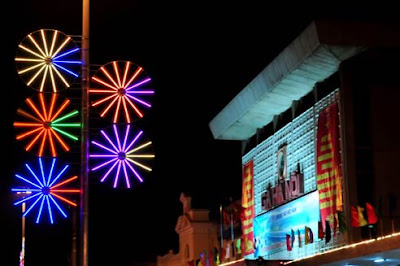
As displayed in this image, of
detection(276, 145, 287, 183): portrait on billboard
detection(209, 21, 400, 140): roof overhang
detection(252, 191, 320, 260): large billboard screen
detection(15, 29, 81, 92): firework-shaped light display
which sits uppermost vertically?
detection(209, 21, 400, 140): roof overhang

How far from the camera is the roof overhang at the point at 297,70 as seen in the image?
2886 centimetres

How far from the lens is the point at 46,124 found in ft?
54.4

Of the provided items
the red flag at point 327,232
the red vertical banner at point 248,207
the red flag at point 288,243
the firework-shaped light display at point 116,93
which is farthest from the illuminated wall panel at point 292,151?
the firework-shaped light display at point 116,93

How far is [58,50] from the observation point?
54.9 feet

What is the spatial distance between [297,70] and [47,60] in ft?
54.8

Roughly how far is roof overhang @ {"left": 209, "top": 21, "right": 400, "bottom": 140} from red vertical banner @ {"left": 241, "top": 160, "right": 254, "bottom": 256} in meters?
1.90

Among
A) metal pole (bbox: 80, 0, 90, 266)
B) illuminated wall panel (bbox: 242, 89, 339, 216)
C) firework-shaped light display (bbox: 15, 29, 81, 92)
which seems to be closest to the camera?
metal pole (bbox: 80, 0, 90, 266)

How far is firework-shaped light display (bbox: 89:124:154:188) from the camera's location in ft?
55.0

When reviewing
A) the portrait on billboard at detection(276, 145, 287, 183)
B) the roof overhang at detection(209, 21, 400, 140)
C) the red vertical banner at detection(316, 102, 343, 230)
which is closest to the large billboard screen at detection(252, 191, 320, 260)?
the red vertical banner at detection(316, 102, 343, 230)

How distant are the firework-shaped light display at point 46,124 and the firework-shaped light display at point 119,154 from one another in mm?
671

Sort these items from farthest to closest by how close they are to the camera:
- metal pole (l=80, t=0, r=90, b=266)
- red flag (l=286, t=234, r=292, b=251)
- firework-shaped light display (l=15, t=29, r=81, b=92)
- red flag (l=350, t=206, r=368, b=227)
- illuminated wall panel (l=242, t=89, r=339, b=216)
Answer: red flag (l=286, t=234, r=292, b=251) → illuminated wall panel (l=242, t=89, r=339, b=216) → red flag (l=350, t=206, r=368, b=227) → firework-shaped light display (l=15, t=29, r=81, b=92) → metal pole (l=80, t=0, r=90, b=266)

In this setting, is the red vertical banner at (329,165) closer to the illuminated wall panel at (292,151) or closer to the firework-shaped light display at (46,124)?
the illuminated wall panel at (292,151)

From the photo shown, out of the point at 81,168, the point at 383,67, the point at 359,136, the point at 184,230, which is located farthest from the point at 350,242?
the point at 184,230

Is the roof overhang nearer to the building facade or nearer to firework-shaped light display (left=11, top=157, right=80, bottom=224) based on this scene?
the building facade
